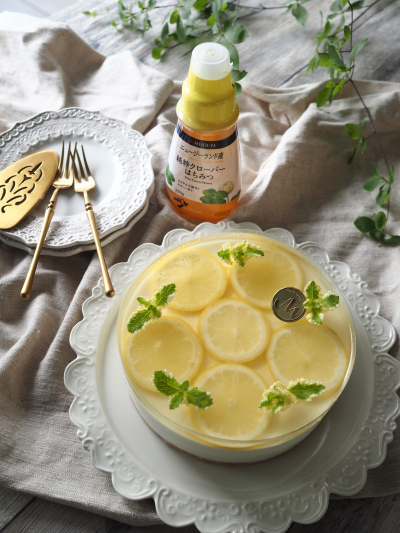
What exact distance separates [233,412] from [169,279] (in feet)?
1.02

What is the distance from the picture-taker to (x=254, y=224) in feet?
3.87

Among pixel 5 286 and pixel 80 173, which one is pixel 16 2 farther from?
pixel 5 286

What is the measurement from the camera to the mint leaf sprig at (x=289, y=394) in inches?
32.3

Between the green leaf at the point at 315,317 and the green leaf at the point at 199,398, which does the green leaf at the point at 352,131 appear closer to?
the green leaf at the point at 315,317

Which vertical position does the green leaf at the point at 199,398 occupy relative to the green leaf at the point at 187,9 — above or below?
below

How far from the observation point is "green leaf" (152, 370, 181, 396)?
2.69 feet

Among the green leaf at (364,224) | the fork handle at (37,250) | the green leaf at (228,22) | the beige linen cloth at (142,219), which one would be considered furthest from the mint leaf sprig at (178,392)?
the green leaf at (228,22)

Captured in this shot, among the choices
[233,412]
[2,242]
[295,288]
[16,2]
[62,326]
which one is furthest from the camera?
[16,2]

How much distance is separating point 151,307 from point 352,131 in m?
0.80

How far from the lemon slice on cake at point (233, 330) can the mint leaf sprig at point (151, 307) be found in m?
0.08

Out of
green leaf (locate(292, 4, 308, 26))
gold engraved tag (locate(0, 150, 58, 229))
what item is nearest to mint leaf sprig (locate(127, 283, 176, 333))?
gold engraved tag (locate(0, 150, 58, 229))

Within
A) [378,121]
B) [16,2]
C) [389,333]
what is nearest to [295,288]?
[389,333]

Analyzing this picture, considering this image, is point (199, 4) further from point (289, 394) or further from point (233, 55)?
point (289, 394)

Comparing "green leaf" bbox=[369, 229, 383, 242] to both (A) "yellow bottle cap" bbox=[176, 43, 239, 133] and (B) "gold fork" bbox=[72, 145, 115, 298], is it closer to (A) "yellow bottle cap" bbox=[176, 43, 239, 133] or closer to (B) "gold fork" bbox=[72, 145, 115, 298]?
(A) "yellow bottle cap" bbox=[176, 43, 239, 133]
